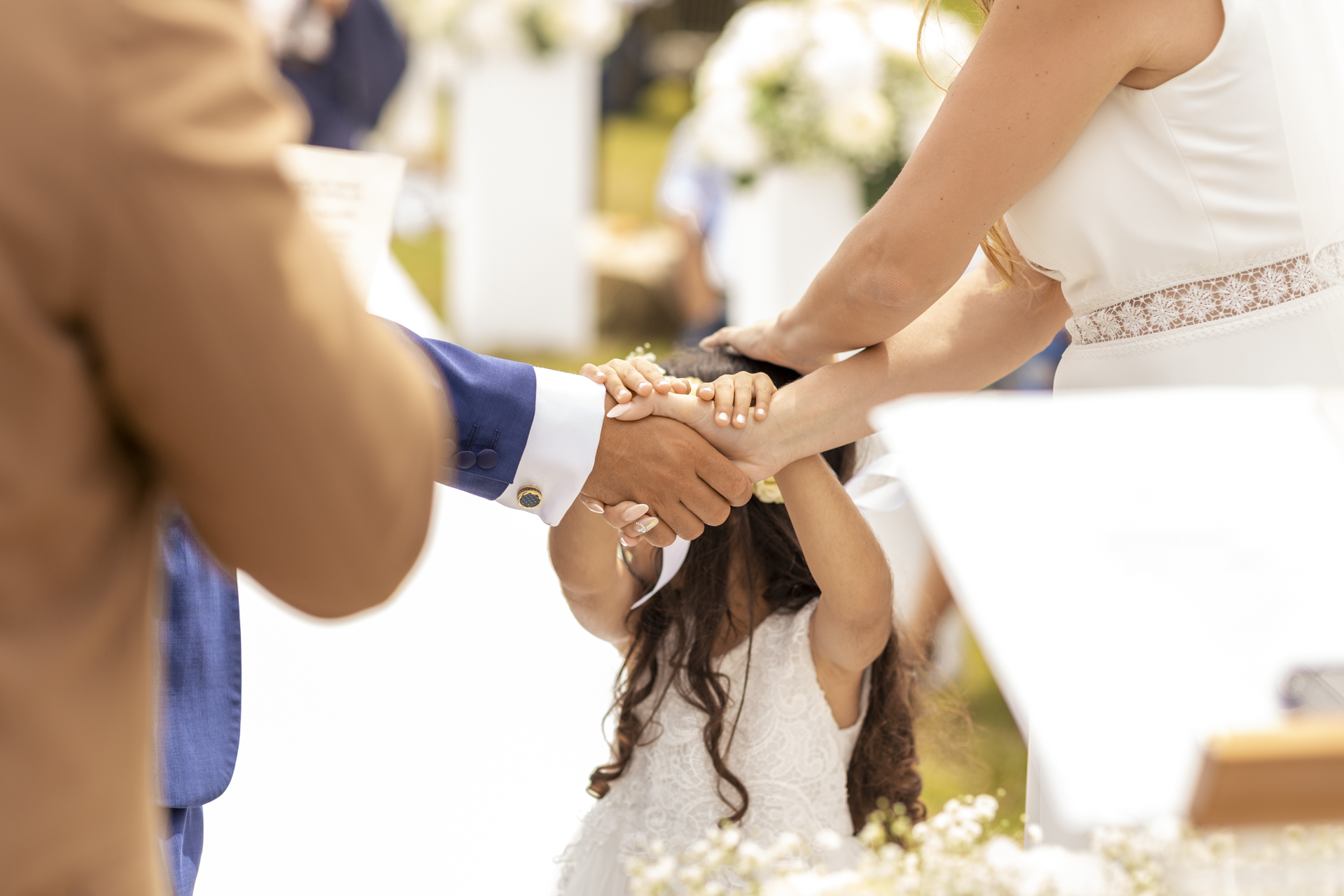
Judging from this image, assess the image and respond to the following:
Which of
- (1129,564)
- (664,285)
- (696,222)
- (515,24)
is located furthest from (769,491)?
(664,285)

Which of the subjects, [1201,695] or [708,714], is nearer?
[1201,695]

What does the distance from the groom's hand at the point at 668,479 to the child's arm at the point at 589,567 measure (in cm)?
6

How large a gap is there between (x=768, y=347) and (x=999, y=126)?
50 cm

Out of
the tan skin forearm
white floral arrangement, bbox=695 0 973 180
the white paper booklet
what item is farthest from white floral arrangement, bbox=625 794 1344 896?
white floral arrangement, bbox=695 0 973 180

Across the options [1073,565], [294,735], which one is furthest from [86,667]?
[294,735]

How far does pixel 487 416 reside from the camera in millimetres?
1462

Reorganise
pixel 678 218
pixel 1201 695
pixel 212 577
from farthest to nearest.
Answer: pixel 678 218 < pixel 212 577 < pixel 1201 695

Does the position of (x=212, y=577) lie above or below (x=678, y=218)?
below

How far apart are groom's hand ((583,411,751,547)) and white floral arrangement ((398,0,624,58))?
16.3ft

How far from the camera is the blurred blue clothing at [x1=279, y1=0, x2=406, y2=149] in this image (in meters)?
3.77

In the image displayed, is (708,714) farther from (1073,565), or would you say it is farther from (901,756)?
(1073,565)

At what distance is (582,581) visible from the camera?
1.61m

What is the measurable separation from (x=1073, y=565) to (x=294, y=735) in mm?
1906

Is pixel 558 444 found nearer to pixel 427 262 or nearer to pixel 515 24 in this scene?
pixel 515 24
